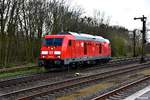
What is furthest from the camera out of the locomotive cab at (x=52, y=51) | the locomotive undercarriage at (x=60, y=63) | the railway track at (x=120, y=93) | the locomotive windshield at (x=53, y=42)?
the locomotive windshield at (x=53, y=42)

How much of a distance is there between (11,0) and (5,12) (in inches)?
51.8

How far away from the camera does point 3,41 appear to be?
33062 millimetres

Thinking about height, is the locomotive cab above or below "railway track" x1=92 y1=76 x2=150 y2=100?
above

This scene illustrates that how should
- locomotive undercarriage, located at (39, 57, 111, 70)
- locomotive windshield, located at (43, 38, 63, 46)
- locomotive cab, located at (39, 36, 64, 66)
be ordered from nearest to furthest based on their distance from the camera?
locomotive undercarriage, located at (39, 57, 111, 70), locomotive cab, located at (39, 36, 64, 66), locomotive windshield, located at (43, 38, 63, 46)

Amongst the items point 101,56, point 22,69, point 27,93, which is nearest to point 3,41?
point 22,69

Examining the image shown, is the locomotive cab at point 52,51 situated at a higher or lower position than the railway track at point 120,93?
higher

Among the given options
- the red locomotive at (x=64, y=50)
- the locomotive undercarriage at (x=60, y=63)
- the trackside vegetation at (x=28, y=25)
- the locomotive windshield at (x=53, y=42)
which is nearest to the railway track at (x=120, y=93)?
the locomotive undercarriage at (x=60, y=63)

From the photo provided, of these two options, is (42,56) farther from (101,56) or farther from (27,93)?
(27,93)

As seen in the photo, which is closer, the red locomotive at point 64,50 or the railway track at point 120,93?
the railway track at point 120,93

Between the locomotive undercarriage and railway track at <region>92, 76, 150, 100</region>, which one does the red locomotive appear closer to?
the locomotive undercarriage

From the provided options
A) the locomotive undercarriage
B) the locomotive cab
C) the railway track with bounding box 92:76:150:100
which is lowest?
the railway track with bounding box 92:76:150:100

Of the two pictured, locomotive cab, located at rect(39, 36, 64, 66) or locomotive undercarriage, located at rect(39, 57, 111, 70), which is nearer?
locomotive undercarriage, located at rect(39, 57, 111, 70)

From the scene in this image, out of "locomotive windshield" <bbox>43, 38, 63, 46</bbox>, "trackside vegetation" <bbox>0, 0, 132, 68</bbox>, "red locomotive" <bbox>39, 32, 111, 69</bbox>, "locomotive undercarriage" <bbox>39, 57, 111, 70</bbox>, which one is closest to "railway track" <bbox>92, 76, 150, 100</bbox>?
"locomotive undercarriage" <bbox>39, 57, 111, 70</bbox>

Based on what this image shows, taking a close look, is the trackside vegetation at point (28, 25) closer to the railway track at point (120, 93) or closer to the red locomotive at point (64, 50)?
the red locomotive at point (64, 50)
